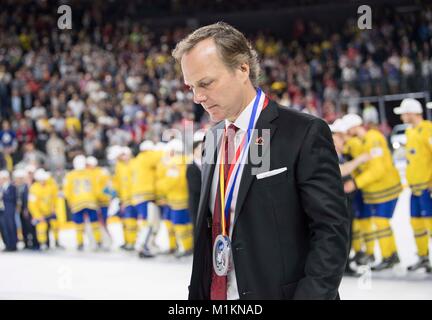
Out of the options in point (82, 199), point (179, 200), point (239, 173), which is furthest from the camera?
point (82, 199)

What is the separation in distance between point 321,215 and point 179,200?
708 cm

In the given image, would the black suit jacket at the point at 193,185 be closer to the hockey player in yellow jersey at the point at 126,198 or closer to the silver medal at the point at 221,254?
the hockey player in yellow jersey at the point at 126,198

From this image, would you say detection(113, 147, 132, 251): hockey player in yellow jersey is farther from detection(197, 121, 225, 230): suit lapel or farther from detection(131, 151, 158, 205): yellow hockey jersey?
detection(197, 121, 225, 230): suit lapel

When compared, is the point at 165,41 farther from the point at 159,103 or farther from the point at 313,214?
the point at 313,214

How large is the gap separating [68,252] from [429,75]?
8.57 metres

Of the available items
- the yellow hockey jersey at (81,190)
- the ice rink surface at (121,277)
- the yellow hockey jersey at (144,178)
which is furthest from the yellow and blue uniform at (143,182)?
the yellow hockey jersey at (81,190)

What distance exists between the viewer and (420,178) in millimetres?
6930

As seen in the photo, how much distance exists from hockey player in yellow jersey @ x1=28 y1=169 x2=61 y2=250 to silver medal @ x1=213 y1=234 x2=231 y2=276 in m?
9.44

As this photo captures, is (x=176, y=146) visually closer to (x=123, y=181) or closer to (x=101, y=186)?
(x=123, y=181)

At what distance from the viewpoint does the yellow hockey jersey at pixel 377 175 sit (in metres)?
6.98

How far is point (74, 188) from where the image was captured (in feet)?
33.9

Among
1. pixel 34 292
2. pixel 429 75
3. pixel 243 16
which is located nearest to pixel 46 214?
pixel 34 292

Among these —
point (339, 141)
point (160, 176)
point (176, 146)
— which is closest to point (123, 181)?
point (160, 176)

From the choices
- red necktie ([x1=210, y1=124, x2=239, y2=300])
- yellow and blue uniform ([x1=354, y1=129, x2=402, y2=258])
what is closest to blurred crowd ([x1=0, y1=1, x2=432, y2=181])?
yellow and blue uniform ([x1=354, y1=129, x2=402, y2=258])
